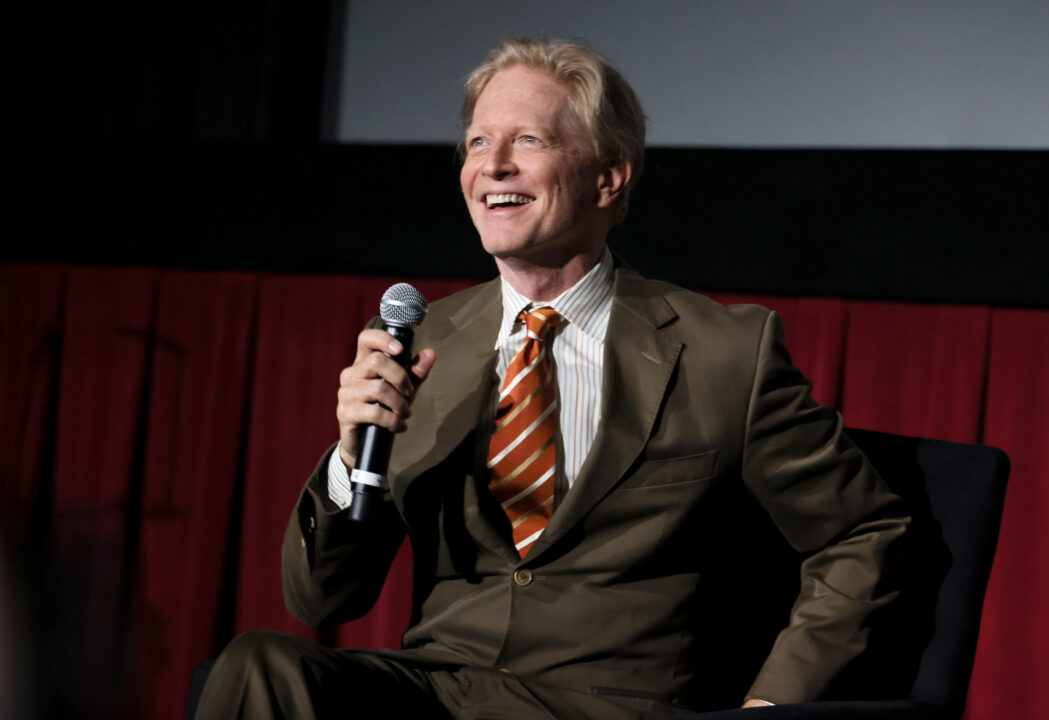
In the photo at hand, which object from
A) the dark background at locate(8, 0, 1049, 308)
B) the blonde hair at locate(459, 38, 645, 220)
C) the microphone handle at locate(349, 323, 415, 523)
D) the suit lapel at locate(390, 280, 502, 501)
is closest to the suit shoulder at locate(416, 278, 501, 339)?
the suit lapel at locate(390, 280, 502, 501)

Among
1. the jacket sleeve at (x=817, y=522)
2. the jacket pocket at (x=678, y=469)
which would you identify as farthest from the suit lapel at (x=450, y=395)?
the jacket sleeve at (x=817, y=522)

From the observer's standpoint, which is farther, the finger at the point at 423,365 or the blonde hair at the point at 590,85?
the blonde hair at the point at 590,85

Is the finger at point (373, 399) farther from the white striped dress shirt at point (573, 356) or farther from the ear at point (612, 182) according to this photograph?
the ear at point (612, 182)

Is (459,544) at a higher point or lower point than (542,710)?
higher

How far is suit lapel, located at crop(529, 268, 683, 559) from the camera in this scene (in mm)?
1339

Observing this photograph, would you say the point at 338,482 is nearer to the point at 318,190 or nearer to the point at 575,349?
the point at 575,349

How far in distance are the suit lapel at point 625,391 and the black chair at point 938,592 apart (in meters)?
0.35

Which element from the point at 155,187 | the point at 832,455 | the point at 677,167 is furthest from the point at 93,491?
the point at 832,455

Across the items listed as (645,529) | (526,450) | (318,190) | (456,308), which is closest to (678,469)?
(645,529)

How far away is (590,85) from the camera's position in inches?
58.3

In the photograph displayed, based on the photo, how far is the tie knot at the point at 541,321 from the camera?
1.44 metres

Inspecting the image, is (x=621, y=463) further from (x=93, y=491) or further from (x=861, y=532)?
(x=93, y=491)

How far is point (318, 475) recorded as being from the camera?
1380 mm

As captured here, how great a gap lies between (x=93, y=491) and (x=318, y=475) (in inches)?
77.2
